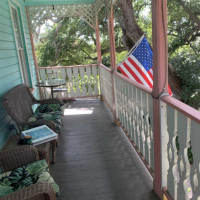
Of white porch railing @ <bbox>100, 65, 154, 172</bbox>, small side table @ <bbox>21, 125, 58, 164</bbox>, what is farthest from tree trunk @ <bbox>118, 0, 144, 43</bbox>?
small side table @ <bbox>21, 125, 58, 164</bbox>

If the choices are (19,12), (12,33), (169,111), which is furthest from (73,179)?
(19,12)

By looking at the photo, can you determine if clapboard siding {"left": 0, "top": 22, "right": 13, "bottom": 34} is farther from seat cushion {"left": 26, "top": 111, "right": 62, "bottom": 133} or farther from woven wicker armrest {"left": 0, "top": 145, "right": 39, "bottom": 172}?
woven wicker armrest {"left": 0, "top": 145, "right": 39, "bottom": 172}

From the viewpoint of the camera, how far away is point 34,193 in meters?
1.48

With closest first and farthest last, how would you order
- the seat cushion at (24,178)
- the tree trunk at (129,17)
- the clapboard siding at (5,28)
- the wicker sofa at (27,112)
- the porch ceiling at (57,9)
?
the seat cushion at (24,178) → the wicker sofa at (27,112) → the clapboard siding at (5,28) → the tree trunk at (129,17) → the porch ceiling at (57,9)

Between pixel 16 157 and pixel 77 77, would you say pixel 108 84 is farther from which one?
pixel 16 157

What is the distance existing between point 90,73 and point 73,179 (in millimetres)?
4077

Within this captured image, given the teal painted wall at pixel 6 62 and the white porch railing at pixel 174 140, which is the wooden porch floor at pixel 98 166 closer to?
the white porch railing at pixel 174 140

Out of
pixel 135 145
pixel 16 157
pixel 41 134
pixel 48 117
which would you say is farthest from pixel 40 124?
pixel 135 145

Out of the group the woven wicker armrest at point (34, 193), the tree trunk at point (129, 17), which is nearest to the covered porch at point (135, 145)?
the woven wicker armrest at point (34, 193)

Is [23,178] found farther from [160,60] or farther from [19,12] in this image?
[19,12]

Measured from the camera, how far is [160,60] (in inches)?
70.3

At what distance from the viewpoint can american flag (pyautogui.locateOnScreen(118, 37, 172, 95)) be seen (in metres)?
3.04

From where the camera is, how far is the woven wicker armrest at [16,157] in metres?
2.00

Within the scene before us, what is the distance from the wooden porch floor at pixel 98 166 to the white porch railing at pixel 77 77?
2.15 meters
